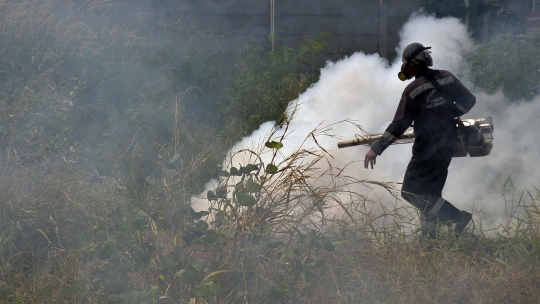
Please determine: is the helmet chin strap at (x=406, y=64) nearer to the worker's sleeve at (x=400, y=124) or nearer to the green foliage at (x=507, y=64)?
the worker's sleeve at (x=400, y=124)

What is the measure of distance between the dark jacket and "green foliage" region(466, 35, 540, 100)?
252 centimetres

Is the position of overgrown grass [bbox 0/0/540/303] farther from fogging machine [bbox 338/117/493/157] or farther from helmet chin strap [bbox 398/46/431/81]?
helmet chin strap [bbox 398/46/431/81]

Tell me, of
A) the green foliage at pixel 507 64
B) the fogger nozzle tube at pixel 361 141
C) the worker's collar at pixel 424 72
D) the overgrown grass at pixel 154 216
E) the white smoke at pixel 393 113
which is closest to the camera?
the overgrown grass at pixel 154 216

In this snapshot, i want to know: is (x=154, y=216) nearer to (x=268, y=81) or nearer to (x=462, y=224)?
(x=462, y=224)

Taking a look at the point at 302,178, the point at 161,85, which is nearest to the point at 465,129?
the point at 302,178

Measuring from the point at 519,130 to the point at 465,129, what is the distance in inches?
64.9

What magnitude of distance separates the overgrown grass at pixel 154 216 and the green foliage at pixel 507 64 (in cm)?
268

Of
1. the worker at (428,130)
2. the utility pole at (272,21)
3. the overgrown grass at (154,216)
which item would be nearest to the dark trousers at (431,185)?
the worker at (428,130)

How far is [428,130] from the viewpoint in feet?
13.3

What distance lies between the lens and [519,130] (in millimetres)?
5570

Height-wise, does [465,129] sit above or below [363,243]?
above

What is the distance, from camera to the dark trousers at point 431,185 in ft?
13.3

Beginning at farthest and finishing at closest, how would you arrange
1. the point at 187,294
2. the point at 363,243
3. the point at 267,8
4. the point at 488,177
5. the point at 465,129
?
the point at 267,8, the point at 488,177, the point at 465,129, the point at 363,243, the point at 187,294

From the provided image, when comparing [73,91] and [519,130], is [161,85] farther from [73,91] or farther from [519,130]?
[519,130]
